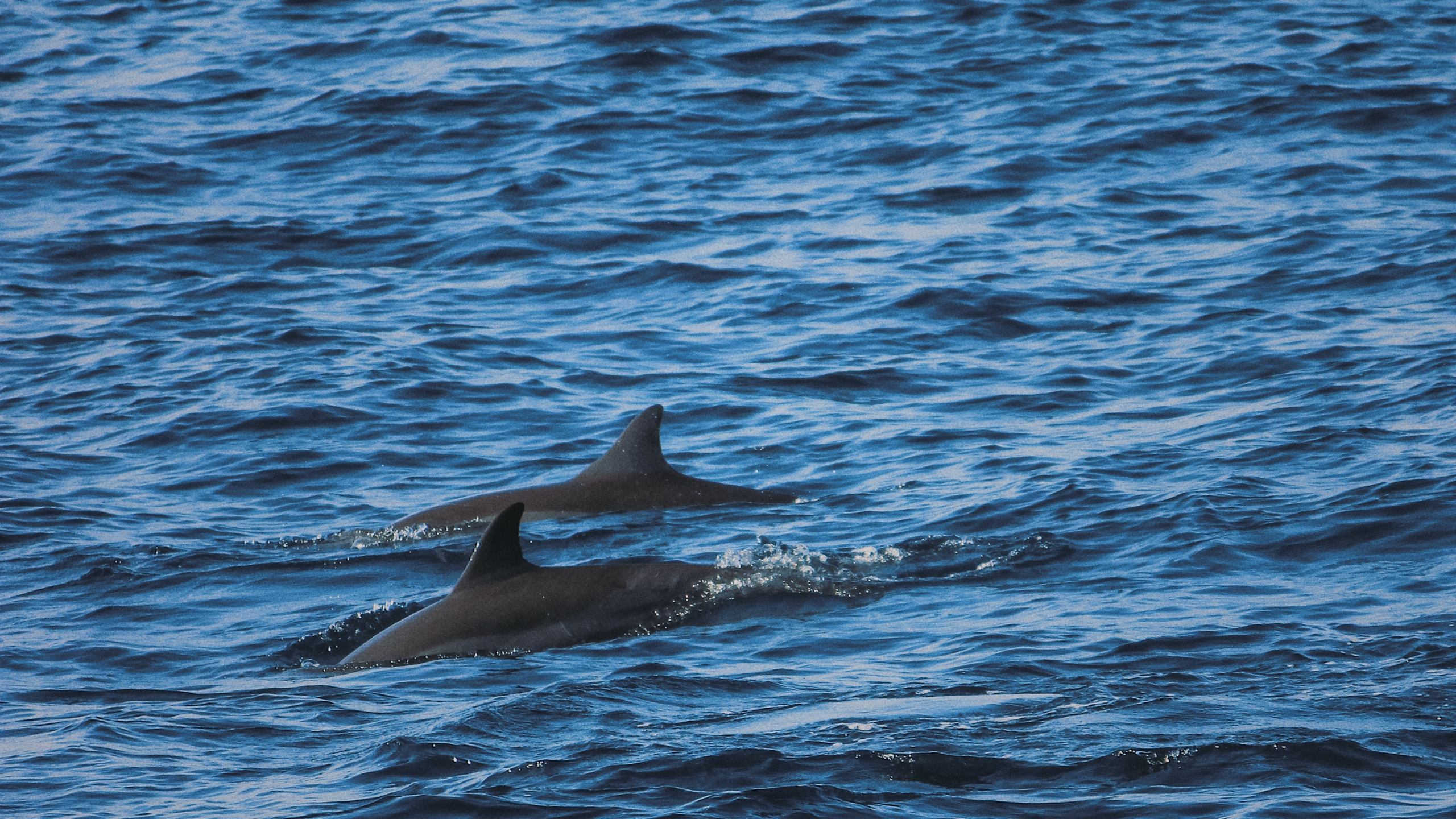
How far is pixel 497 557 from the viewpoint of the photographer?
9508 mm

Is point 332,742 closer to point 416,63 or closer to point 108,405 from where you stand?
point 108,405

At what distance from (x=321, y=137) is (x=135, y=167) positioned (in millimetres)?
2521

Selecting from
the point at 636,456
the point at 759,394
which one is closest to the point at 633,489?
the point at 636,456

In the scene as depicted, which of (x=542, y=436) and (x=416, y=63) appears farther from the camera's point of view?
(x=416, y=63)

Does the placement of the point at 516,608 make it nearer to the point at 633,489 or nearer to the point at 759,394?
the point at 633,489

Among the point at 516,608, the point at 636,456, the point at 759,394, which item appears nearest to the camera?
the point at 516,608

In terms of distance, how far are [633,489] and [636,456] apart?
0.77 feet

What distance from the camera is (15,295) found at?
717 inches

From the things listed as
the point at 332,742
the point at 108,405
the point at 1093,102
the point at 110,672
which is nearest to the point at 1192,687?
the point at 332,742

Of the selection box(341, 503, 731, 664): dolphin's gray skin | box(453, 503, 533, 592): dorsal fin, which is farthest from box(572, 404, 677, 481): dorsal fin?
box(453, 503, 533, 592): dorsal fin

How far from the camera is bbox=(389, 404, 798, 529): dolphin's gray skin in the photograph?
40.8ft

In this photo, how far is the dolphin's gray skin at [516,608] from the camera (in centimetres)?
933

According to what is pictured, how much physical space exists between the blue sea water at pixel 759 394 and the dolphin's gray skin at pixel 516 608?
8.0 inches

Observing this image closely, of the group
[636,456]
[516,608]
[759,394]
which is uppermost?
[516,608]
